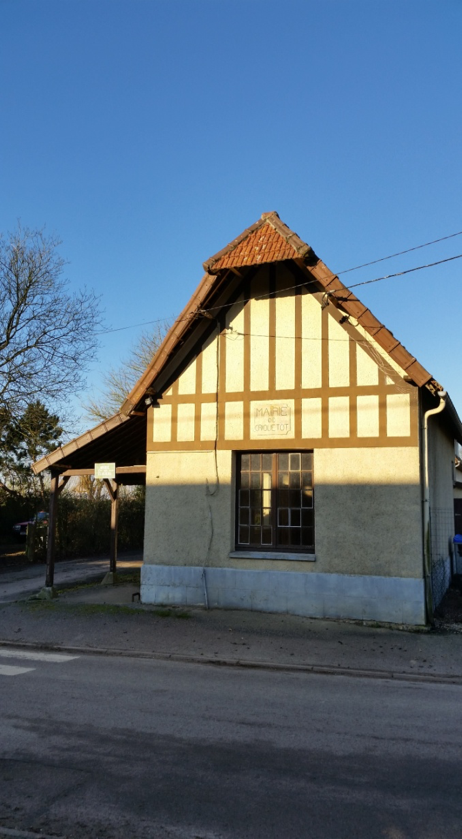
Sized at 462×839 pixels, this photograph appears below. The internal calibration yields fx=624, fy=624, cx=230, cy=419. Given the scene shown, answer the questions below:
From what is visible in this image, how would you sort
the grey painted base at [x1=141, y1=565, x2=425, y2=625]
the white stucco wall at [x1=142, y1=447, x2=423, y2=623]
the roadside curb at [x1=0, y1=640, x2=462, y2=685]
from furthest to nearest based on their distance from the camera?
the white stucco wall at [x1=142, y1=447, x2=423, y2=623] → the grey painted base at [x1=141, y1=565, x2=425, y2=625] → the roadside curb at [x1=0, y1=640, x2=462, y2=685]

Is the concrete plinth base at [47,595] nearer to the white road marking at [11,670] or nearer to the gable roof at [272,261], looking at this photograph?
the white road marking at [11,670]

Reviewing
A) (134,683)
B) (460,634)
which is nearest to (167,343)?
(134,683)

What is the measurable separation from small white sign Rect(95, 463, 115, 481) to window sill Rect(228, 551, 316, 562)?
11.6 feet

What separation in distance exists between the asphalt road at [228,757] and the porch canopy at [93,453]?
5681mm

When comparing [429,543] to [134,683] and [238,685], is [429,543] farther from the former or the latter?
[134,683]

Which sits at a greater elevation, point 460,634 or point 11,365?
point 11,365

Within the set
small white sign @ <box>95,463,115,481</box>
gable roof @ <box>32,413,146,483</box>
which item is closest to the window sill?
gable roof @ <box>32,413,146,483</box>

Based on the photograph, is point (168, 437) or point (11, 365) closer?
point (168, 437)

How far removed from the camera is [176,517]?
1162cm

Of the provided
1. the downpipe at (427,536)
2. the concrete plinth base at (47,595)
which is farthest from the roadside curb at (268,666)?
the concrete plinth base at (47,595)

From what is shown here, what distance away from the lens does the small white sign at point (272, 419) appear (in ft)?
36.4

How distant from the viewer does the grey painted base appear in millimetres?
9969

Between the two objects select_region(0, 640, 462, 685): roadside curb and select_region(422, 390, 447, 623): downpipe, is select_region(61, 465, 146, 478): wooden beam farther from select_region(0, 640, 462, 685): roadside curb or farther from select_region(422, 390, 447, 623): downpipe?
select_region(422, 390, 447, 623): downpipe

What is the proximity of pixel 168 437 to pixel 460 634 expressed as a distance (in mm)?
6051
